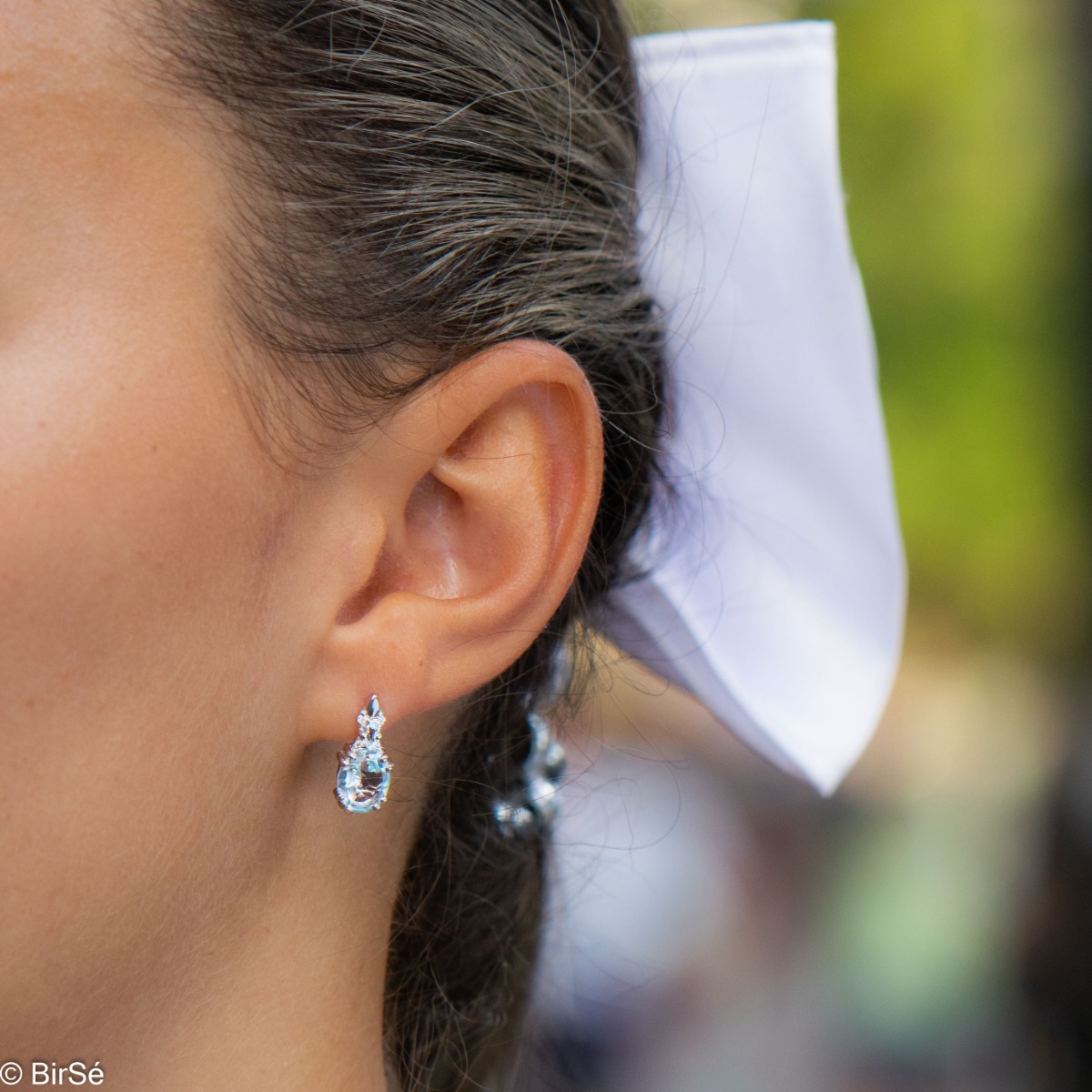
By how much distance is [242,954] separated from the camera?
0.91 m

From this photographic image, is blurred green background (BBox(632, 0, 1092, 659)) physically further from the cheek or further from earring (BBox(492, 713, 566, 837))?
the cheek

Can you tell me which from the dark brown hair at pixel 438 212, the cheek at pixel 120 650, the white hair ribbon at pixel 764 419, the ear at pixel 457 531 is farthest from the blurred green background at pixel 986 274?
the cheek at pixel 120 650

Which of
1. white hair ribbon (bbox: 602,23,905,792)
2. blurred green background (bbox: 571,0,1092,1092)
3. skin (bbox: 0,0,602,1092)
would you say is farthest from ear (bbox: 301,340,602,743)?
blurred green background (bbox: 571,0,1092,1092)

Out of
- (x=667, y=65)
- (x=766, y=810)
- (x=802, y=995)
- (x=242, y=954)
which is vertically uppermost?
(x=667, y=65)

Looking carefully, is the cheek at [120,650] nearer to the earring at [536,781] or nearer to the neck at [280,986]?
the neck at [280,986]

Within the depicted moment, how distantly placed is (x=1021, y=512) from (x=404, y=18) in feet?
12.7

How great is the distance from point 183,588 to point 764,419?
1.98 ft

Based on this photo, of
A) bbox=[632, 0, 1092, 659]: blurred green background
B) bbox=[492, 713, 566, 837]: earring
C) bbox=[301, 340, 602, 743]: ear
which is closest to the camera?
bbox=[301, 340, 602, 743]: ear

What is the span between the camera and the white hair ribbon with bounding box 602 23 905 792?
1138mm

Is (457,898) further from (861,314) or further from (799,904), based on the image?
(799,904)

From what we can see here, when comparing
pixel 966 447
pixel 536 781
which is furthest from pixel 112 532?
pixel 966 447

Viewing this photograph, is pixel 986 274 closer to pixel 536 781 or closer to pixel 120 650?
pixel 536 781

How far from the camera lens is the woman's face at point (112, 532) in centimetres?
78

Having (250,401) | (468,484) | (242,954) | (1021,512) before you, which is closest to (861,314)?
(468,484)
